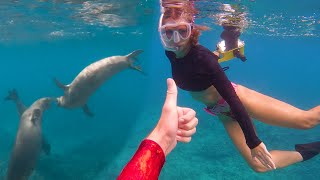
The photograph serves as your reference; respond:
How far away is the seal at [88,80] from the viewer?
12.0 m

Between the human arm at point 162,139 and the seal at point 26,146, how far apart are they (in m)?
9.08

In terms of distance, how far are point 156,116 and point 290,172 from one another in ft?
41.8

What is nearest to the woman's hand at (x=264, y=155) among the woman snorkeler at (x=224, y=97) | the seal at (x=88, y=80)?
the woman snorkeler at (x=224, y=97)

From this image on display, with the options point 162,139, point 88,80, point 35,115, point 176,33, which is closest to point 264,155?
point 176,33

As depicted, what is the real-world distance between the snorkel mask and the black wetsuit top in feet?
1.03

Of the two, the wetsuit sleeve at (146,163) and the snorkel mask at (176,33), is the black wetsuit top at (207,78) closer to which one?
the snorkel mask at (176,33)

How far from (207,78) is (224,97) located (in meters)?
0.57

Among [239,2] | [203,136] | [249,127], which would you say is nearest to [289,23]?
[239,2]


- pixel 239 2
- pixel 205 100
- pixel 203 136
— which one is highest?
pixel 239 2

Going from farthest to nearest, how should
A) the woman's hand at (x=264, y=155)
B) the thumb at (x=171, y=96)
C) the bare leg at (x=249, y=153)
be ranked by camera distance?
the bare leg at (x=249, y=153) < the woman's hand at (x=264, y=155) < the thumb at (x=171, y=96)

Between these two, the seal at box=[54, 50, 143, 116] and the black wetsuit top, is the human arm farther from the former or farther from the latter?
the seal at box=[54, 50, 143, 116]

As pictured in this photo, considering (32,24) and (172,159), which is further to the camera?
(32,24)

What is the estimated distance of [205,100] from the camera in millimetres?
6098

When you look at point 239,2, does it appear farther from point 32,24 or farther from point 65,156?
point 32,24
